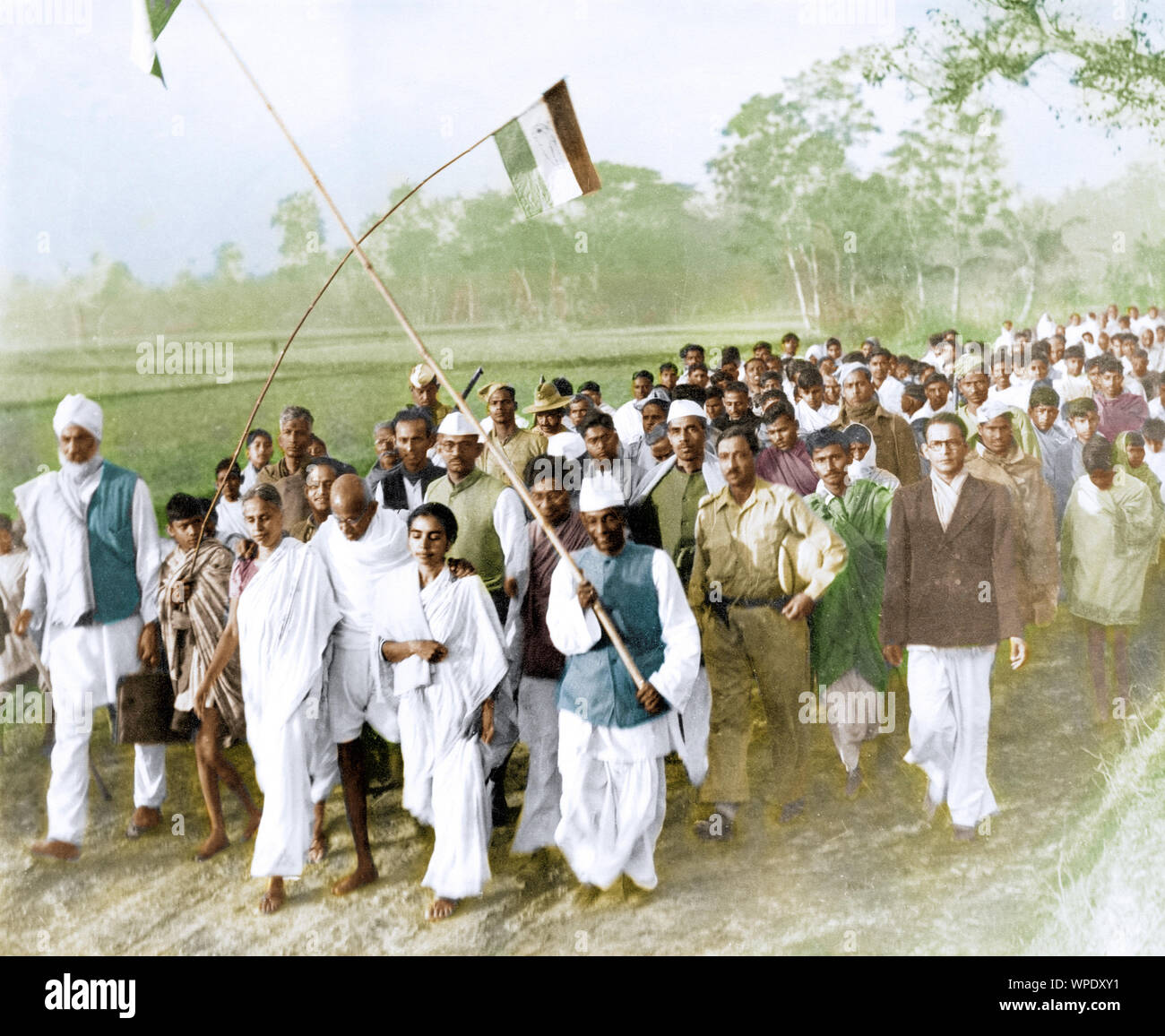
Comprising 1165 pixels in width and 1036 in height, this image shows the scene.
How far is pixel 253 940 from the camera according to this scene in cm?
587

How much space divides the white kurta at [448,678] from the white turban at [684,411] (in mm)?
1165

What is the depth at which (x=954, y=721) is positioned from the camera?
5875mm

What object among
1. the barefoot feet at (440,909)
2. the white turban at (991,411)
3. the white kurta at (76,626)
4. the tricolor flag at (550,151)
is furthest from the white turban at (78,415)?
the white turban at (991,411)

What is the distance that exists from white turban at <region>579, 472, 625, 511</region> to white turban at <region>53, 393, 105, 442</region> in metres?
2.28

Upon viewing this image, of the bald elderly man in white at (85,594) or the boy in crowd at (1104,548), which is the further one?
the boy in crowd at (1104,548)

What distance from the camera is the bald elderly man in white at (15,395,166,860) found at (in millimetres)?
5855

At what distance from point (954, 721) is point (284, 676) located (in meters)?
3.04

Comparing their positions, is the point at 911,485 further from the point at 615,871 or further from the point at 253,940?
the point at 253,940

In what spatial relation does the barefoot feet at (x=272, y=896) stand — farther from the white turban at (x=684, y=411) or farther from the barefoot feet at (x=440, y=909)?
the white turban at (x=684, y=411)

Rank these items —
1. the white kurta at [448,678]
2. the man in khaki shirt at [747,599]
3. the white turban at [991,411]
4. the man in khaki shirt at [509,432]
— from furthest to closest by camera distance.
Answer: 1. the white turban at [991,411]
2. the man in khaki shirt at [509,432]
3. the man in khaki shirt at [747,599]
4. the white kurta at [448,678]

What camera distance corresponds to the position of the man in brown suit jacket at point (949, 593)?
584 cm

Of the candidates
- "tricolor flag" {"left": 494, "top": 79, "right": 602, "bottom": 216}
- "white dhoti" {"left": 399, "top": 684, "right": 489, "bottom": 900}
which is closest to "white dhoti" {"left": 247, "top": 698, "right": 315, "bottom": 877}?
"white dhoti" {"left": 399, "top": 684, "right": 489, "bottom": 900}
